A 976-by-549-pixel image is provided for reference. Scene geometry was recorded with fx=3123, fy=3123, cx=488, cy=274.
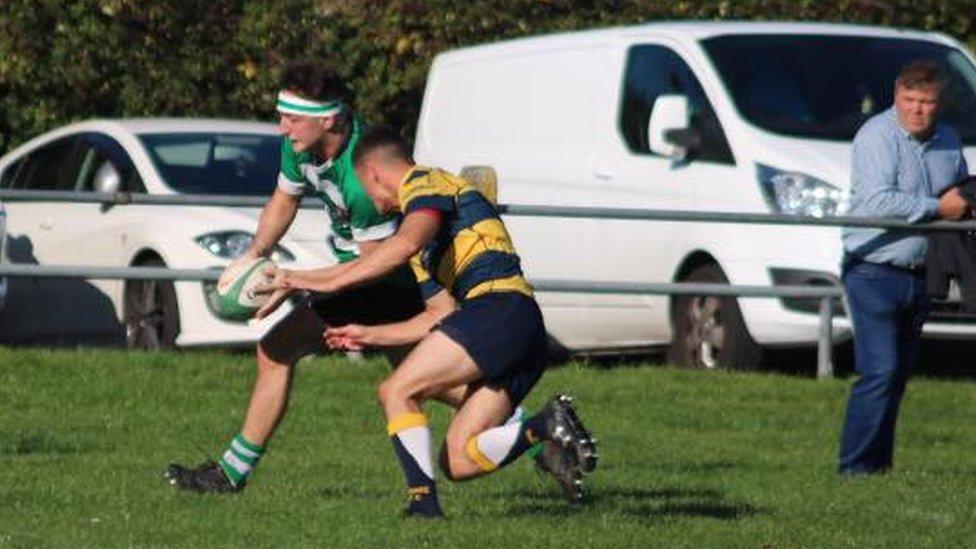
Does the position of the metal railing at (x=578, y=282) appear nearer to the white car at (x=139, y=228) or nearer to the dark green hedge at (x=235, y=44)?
the white car at (x=139, y=228)

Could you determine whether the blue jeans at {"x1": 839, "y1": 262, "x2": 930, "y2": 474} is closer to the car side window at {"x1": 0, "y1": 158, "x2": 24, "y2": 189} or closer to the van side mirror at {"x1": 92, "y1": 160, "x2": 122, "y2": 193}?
the van side mirror at {"x1": 92, "y1": 160, "x2": 122, "y2": 193}

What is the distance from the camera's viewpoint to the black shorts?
1116 centimetres

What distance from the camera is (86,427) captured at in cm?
1430

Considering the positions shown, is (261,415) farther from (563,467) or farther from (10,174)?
(10,174)

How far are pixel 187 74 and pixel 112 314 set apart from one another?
4.25m

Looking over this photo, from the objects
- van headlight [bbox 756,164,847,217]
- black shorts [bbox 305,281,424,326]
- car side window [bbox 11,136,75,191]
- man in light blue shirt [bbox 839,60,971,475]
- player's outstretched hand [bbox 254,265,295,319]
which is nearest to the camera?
player's outstretched hand [bbox 254,265,295,319]

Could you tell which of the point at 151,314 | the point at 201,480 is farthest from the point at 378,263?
the point at 151,314

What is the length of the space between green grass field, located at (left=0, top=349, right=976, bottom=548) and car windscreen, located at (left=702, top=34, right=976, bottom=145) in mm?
1547

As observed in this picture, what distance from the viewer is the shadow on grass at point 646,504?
11.3 meters

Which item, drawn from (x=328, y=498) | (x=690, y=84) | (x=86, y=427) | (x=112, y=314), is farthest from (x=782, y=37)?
(x=328, y=498)

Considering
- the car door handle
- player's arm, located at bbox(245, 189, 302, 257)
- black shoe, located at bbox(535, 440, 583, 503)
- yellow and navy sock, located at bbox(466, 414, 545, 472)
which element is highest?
player's arm, located at bbox(245, 189, 302, 257)

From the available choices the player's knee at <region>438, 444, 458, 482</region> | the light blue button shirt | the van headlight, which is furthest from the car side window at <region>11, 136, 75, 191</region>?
the player's knee at <region>438, 444, 458, 482</region>

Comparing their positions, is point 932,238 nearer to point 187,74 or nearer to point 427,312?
point 427,312

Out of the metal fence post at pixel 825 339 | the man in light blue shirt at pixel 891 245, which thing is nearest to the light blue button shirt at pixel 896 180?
the man in light blue shirt at pixel 891 245
